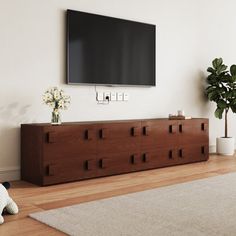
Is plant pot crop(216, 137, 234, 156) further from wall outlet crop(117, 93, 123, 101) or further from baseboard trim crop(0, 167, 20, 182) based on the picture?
baseboard trim crop(0, 167, 20, 182)

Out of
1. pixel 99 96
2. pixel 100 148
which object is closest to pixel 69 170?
pixel 100 148

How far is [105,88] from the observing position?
4535mm

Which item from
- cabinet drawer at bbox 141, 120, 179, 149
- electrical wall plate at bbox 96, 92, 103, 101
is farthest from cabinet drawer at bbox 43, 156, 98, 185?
electrical wall plate at bbox 96, 92, 103, 101

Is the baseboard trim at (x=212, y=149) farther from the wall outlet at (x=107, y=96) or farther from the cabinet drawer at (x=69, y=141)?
the cabinet drawer at (x=69, y=141)

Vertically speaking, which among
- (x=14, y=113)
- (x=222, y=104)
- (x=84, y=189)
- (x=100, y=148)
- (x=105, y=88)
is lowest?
(x=84, y=189)

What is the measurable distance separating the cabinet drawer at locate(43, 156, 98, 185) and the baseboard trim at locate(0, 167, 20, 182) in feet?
1.48

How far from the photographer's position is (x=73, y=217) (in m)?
2.52

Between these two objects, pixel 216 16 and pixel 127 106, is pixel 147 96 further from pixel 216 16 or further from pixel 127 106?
pixel 216 16

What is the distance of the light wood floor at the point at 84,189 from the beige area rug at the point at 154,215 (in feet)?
0.46

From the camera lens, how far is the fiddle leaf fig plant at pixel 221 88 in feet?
17.8

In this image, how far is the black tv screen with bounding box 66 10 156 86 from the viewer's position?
4.18 metres

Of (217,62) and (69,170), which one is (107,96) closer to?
(69,170)

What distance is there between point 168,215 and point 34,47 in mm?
2290

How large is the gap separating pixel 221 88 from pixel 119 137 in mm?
2092
